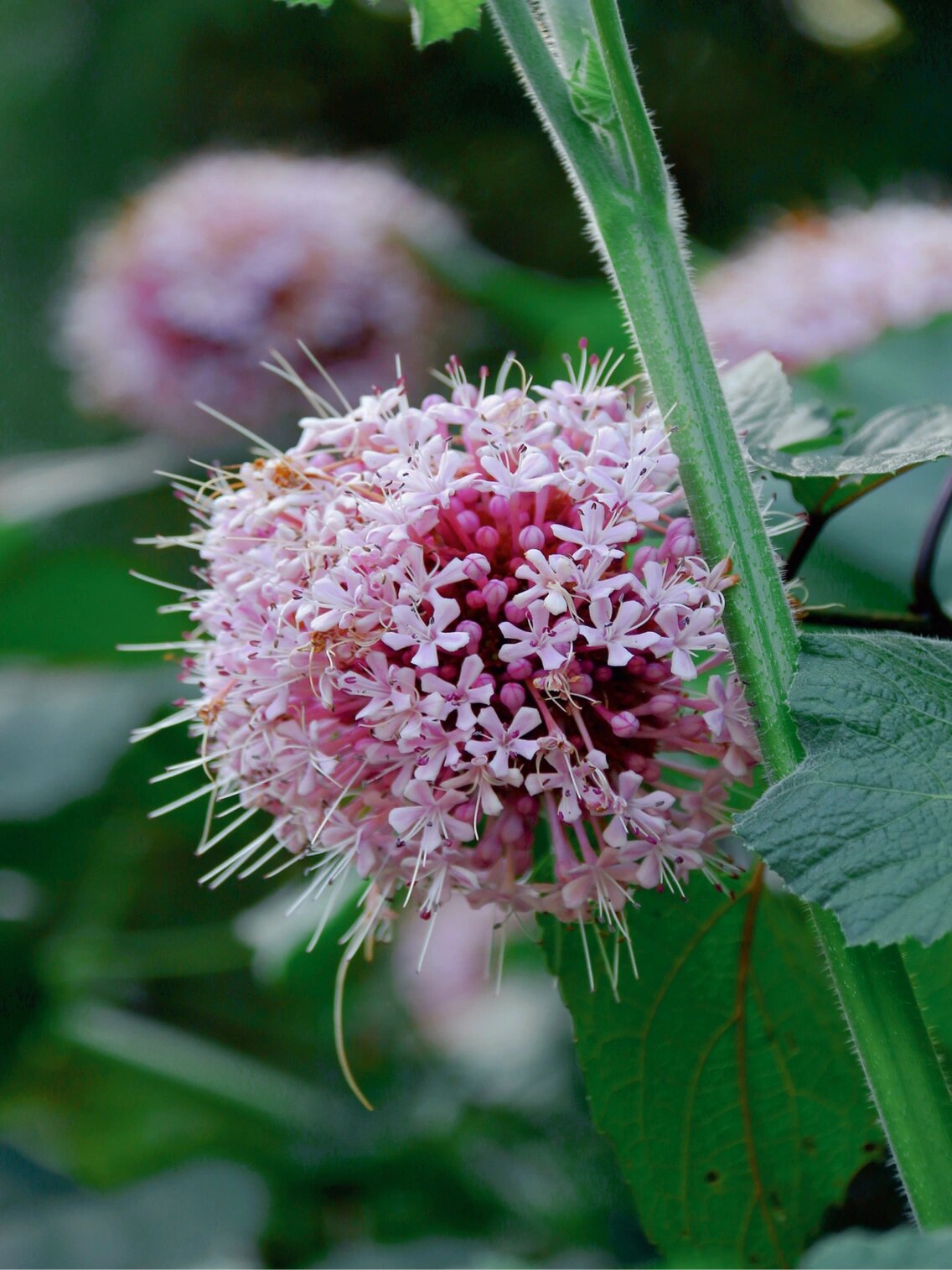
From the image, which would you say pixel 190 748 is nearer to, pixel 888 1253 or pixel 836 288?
pixel 836 288

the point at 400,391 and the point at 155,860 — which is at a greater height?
the point at 400,391

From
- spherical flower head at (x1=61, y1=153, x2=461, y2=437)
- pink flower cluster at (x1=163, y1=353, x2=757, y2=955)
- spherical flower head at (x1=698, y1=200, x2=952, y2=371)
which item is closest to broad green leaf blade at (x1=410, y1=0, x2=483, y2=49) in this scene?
pink flower cluster at (x1=163, y1=353, x2=757, y2=955)

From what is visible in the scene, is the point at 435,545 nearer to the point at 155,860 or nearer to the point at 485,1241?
the point at 485,1241

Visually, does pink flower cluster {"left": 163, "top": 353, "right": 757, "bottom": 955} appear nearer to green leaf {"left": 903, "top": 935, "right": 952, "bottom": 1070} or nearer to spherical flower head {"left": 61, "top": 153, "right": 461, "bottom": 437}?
green leaf {"left": 903, "top": 935, "right": 952, "bottom": 1070}

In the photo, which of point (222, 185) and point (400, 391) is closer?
point (400, 391)

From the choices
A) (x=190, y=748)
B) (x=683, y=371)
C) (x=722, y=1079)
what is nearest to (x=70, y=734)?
(x=190, y=748)

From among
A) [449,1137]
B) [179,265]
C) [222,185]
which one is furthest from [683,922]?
[222,185]

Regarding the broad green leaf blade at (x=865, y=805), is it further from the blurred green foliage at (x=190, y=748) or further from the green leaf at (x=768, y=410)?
the blurred green foliage at (x=190, y=748)
